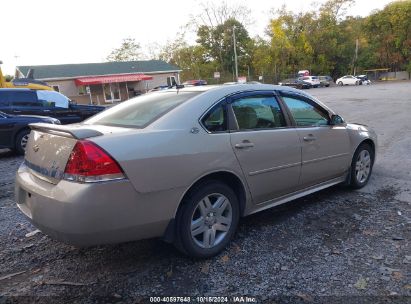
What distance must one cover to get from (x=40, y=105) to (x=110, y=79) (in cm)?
2784

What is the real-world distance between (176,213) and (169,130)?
2.30 feet

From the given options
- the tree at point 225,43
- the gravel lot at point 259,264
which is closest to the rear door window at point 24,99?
the gravel lot at point 259,264

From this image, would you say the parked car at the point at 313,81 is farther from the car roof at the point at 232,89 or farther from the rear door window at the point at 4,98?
the car roof at the point at 232,89

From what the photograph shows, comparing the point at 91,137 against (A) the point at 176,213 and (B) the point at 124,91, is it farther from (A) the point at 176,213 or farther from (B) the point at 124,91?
(B) the point at 124,91

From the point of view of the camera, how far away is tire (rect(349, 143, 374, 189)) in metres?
5.02

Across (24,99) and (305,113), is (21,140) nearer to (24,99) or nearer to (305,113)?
(24,99)

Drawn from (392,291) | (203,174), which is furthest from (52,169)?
(392,291)

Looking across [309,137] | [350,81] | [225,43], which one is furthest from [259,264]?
[225,43]

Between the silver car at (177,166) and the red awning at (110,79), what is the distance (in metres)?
35.0

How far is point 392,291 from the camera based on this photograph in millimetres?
2811

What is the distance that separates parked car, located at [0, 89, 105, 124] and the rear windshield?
27.6 feet

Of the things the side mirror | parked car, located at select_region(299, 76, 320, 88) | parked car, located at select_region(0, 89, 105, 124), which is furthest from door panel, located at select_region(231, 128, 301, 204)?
parked car, located at select_region(299, 76, 320, 88)

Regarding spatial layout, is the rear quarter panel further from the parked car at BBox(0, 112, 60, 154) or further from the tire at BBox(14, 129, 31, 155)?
the tire at BBox(14, 129, 31, 155)

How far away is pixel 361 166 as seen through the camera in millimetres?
5180
